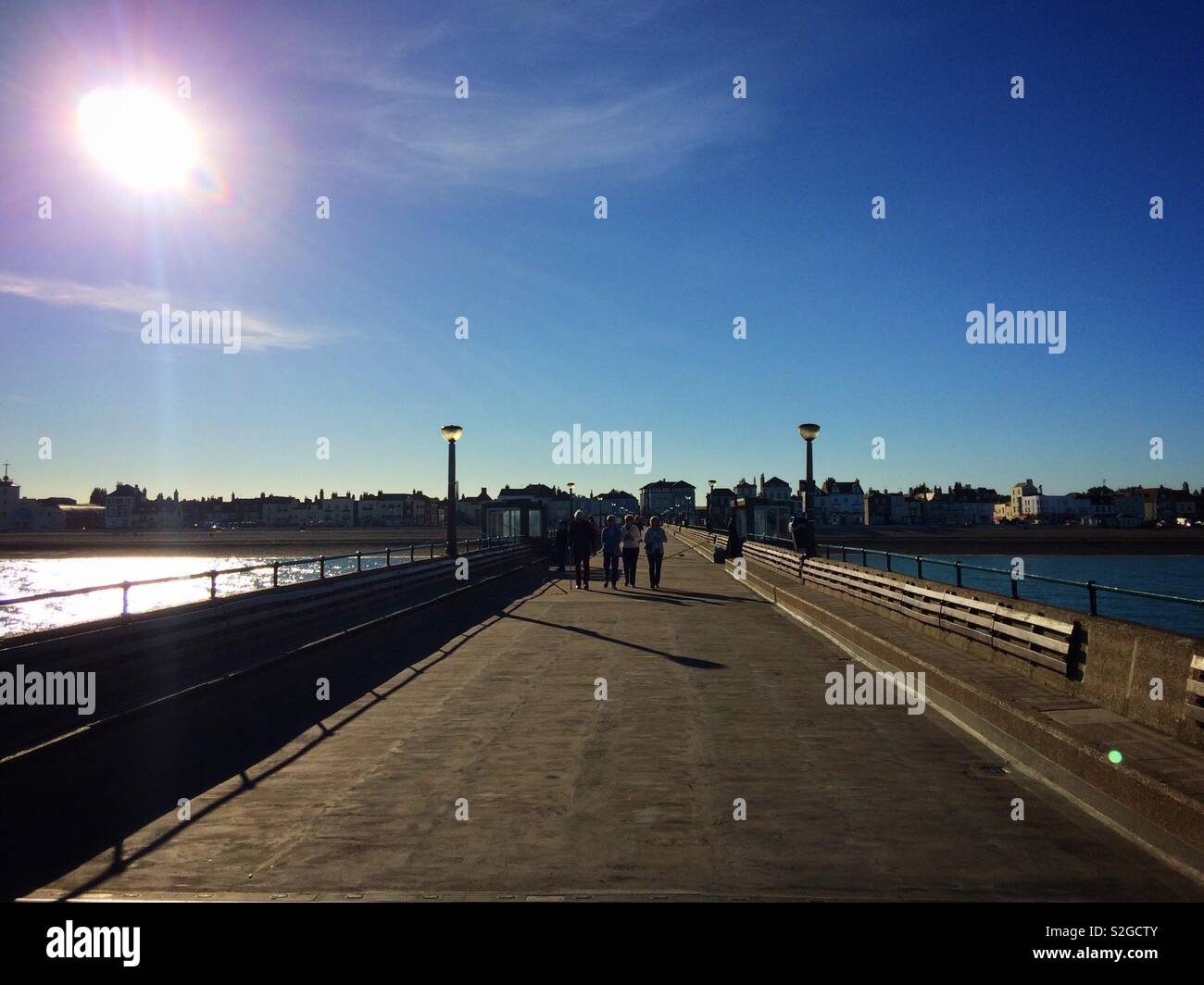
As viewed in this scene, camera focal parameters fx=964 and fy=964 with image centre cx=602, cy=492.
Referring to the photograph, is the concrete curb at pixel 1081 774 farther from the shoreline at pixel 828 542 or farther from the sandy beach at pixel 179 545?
the sandy beach at pixel 179 545

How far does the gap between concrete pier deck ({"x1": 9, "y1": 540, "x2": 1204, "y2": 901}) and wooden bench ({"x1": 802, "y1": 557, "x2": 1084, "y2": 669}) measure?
131 cm

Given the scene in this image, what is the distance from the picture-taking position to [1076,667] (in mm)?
9023

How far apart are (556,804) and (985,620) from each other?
6.85 m

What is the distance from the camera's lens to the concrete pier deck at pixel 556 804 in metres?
5.25

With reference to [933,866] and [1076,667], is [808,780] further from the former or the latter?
[1076,667]

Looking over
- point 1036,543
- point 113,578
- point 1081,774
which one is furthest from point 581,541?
point 1036,543

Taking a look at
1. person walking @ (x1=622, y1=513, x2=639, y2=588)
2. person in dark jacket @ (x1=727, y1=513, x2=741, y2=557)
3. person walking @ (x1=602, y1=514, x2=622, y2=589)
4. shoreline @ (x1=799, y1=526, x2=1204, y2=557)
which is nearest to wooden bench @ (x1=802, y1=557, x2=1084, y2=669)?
person walking @ (x1=622, y1=513, x2=639, y2=588)

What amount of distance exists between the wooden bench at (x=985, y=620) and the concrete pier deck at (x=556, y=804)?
51.7 inches

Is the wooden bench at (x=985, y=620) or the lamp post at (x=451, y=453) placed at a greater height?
the lamp post at (x=451, y=453)
